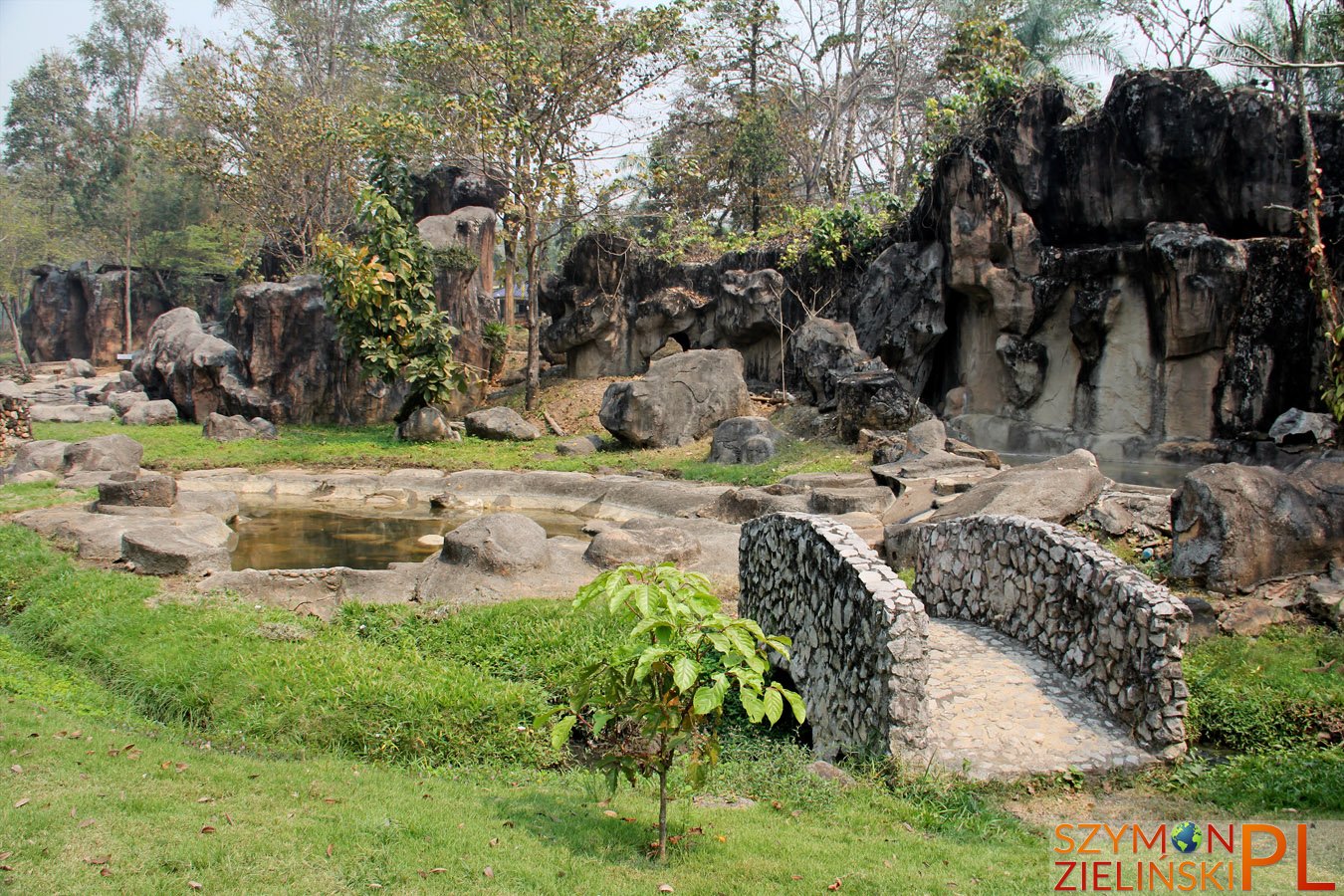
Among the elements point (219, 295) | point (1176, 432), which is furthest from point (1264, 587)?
point (219, 295)

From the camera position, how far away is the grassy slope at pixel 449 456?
56.6 ft

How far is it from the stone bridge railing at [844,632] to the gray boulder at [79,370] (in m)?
35.4

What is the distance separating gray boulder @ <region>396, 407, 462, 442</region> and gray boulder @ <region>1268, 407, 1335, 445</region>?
15.5 meters

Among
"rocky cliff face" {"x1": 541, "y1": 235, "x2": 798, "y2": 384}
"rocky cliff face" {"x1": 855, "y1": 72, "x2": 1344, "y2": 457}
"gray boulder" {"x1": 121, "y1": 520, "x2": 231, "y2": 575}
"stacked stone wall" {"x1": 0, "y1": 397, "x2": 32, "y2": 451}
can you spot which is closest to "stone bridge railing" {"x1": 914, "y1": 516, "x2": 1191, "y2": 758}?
"gray boulder" {"x1": 121, "y1": 520, "x2": 231, "y2": 575}

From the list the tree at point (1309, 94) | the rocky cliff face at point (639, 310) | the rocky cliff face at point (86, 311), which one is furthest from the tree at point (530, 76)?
the rocky cliff face at point (86, 311)

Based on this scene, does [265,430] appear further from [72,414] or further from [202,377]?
[72,414]

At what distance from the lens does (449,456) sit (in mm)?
19484

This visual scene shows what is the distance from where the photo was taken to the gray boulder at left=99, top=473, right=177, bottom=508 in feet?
43.0

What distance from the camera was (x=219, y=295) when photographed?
41312mm

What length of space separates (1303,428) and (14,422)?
22.4 meters

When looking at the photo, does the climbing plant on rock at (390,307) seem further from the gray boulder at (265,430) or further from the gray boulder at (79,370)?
the gray boulder at (79,370)

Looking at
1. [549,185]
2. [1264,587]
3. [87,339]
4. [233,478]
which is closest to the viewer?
[1264,587]

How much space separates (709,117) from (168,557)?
88.1 feet

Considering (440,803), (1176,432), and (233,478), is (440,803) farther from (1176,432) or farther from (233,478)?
(1176,432)
